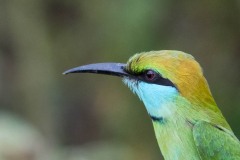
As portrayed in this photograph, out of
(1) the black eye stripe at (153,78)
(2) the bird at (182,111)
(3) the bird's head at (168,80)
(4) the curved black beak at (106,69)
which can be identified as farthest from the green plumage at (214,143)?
(4) the curved black beak at (106,69)

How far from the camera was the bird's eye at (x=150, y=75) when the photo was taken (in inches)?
174

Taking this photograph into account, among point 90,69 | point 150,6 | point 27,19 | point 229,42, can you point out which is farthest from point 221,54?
point 90,69

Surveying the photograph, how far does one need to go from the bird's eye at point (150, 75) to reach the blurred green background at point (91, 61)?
2.47 meters

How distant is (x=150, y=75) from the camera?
4.44 m

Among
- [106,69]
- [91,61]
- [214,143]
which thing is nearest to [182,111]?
[214,143]

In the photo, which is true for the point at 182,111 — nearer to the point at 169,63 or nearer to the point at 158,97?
the point at 158,97

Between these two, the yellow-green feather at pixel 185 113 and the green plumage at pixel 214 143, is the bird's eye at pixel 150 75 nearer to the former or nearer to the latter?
the yellow-green feather at pixel 185 113

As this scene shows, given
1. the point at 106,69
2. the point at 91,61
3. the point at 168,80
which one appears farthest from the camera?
the point at 91,61

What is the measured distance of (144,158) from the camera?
8453 millimetres

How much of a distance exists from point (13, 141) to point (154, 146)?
6.98 ft

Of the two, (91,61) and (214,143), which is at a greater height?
(91,61)

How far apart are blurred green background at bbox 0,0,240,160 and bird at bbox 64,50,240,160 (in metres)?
2.51

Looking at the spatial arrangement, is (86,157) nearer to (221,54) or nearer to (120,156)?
(120,156)

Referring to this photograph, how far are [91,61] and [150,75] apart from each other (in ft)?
16.4
